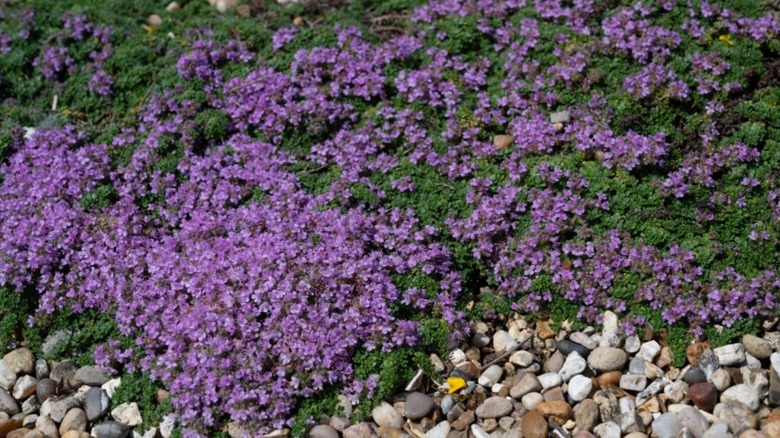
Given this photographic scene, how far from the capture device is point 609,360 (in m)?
5.08

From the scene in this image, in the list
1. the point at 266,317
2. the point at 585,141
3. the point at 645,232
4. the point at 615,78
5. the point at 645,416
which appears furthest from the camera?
the point at 615,78

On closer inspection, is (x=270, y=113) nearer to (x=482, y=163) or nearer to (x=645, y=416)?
(x=482, y=163)

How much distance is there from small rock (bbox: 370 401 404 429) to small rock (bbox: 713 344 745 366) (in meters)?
2.03

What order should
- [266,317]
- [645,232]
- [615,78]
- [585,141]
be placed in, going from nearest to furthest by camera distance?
[266,317], [645,232], [585,141], [615,78]

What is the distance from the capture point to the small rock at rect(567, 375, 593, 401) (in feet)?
16.1

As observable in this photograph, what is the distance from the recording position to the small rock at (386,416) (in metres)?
4.85

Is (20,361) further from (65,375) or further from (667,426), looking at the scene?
(667,426)

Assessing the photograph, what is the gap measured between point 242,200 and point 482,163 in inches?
71.1

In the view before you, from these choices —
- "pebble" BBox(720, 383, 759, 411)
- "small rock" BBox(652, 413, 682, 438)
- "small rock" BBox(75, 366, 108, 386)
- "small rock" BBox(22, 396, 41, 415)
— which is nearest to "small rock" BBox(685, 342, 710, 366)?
"pebble" BBox(720, 383, 759, 411)

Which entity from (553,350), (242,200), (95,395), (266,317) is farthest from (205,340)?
(553,350)

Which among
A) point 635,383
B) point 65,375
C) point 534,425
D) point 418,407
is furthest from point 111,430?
point 635,383

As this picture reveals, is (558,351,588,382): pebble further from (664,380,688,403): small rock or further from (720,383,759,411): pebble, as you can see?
(720,383,759,411): pebble

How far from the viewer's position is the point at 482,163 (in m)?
5.95

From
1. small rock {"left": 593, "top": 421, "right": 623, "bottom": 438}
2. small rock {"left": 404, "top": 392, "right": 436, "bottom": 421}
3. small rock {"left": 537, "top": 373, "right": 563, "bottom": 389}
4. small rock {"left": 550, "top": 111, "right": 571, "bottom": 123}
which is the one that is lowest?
small rock {"left": 593, "top": 421, "right": 623, "bottom": 438}
